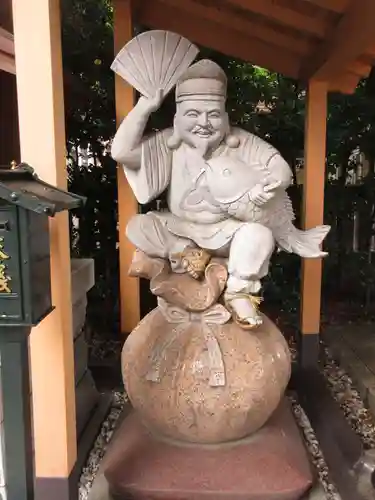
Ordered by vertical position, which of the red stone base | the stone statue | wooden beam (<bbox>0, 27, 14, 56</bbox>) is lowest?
the red stone base

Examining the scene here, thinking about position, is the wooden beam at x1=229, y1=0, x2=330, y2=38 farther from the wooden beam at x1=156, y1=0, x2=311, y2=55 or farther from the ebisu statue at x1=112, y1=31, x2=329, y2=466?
the ebisu statue at x1=112, y1=31, x2=329, y2=466

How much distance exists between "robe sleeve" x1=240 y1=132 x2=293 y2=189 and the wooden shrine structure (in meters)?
0.60

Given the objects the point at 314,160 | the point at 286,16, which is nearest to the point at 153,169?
the point at 286,16

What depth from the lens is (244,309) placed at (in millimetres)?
2314

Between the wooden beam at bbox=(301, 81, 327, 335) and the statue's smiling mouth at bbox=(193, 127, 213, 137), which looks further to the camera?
the wooden beam at bbox=(301, 81, 327, 335)

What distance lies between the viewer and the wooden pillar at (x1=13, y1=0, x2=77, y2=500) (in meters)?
1.77

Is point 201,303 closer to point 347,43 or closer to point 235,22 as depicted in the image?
point 347,43

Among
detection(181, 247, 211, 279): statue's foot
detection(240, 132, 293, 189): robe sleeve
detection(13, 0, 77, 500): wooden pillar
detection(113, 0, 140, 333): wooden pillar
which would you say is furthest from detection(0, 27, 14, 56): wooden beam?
detection(181, 247, 211, 279): statue's foot

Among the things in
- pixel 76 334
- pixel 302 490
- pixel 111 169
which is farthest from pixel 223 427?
pixel 111 169

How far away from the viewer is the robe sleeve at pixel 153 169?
100 inches

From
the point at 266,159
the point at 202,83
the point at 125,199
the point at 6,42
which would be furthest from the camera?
the point at 125,199

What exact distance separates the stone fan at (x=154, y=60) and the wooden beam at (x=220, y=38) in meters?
0.87

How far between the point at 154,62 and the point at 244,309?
1.14 metres

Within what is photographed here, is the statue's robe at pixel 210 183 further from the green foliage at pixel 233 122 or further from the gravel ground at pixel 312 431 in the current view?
the green foliage at pixel 233 122
